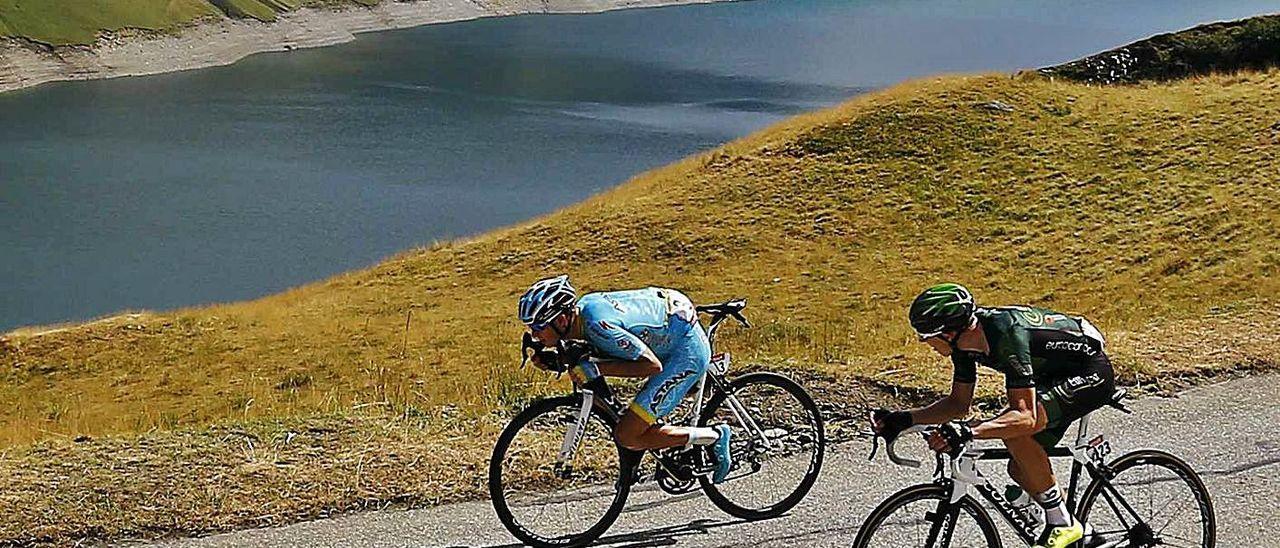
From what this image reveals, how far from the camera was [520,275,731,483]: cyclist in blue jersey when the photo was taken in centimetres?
654

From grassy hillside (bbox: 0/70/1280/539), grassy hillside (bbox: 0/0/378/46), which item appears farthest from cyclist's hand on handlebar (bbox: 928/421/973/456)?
grassy hillside (bbox: 0/0/378/46)

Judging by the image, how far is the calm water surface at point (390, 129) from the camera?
46906 millimetres

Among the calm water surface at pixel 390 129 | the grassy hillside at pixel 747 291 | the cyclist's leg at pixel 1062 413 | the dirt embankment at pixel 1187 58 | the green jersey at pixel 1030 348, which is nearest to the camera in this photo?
the green jersey at pixel 1030 348

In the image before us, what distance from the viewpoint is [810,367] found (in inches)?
416

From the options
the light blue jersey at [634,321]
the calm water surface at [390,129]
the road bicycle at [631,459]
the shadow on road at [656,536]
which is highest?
A: the light blue jersey at [634,321]

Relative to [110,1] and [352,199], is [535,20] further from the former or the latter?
[352,199]

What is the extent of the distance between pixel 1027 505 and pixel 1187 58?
4038 centimetres

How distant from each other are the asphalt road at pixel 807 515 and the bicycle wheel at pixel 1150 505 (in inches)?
17.8

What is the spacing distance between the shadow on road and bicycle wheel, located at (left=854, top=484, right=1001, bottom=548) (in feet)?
5.23

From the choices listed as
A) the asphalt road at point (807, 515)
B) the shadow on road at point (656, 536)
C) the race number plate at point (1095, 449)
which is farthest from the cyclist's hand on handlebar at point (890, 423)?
the shadow on road at point (656, 536)

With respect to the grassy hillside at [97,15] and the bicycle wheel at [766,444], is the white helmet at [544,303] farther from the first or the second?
the grassy hillside at [97,15]

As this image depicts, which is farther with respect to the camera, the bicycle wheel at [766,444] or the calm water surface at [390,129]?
the calm water surface at [390,129]

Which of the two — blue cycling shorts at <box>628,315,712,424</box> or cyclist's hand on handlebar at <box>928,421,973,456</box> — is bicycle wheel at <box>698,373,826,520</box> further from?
cyclist's hand on handlebar at <box>928,421,973,456</box>

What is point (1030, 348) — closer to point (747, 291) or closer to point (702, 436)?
point (702, 436)
